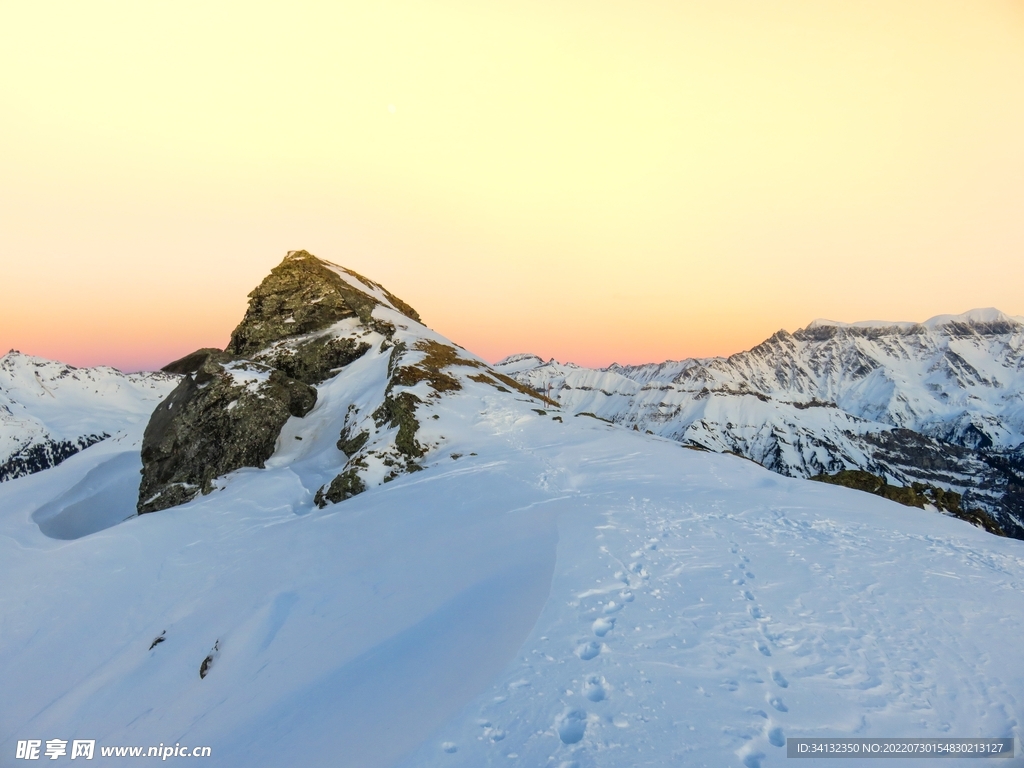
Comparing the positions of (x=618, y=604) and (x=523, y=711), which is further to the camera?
(x=618, y=604)

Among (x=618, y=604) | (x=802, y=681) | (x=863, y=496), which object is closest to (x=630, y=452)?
(x=863, y=496)

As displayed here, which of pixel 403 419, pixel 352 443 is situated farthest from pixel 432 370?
pixel 352 443

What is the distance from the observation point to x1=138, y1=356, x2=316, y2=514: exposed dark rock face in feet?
94.3

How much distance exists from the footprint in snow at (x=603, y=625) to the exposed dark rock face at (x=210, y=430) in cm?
2710

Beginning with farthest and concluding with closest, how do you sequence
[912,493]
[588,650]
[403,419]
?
1. [912,493]
2. [403,419]
3. [588,650]

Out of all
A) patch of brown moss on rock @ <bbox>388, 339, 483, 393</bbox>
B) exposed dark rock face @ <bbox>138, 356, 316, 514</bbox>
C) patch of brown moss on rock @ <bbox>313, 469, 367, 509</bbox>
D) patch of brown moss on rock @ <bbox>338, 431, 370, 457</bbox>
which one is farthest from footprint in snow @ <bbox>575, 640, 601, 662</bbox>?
exposed dark rock face @ <bbox>138, 356, 316, 514</bbox>

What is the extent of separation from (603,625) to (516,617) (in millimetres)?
1767

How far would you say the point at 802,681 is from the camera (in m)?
7.46

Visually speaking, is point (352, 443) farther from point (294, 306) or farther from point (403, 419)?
point (294, 306)

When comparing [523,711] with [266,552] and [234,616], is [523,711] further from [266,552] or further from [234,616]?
[266,552]

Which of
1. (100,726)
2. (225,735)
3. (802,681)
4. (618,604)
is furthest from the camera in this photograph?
(100,726)

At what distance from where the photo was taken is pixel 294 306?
153ft

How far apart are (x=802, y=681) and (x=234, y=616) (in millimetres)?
14223

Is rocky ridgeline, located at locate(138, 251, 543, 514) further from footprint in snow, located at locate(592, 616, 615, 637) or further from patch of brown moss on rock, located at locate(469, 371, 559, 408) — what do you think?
footprint in snow, located at locate(592, 616, 615, 637)
